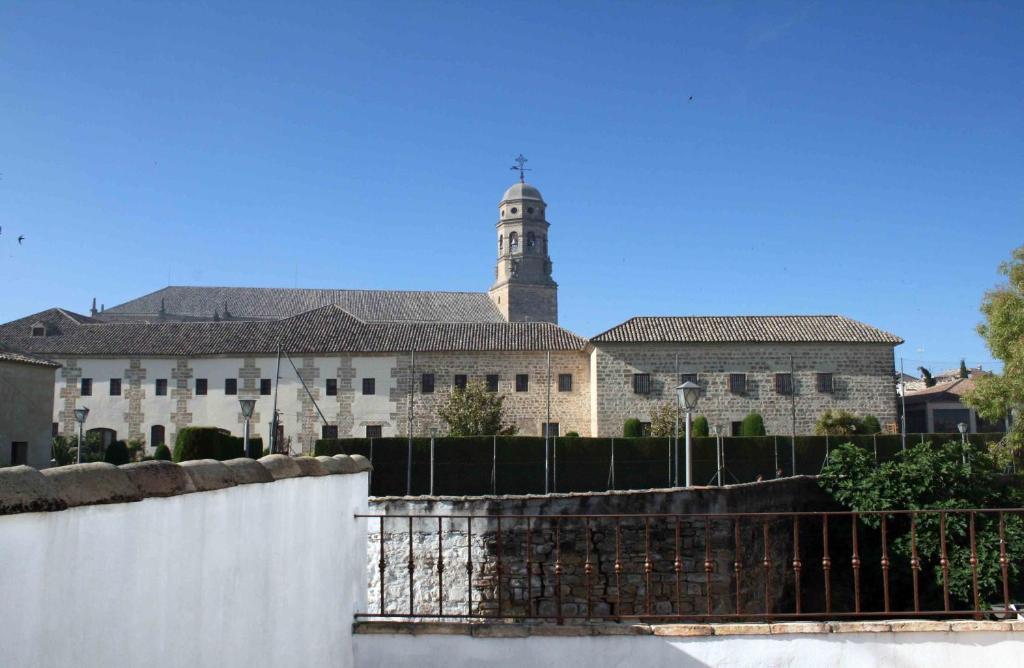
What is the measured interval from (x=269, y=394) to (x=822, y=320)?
22.8 m

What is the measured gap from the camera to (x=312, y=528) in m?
4.77

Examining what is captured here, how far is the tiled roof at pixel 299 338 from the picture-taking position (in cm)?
3662

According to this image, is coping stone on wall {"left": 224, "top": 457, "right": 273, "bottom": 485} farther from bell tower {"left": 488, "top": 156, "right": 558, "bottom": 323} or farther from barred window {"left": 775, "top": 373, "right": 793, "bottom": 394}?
bell tower {"left": 488, "top": 156, "right": 558, "bottom": 323}

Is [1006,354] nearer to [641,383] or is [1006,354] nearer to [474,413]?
[641,383]

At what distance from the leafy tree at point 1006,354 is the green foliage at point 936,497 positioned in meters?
7.88

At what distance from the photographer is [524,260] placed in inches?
2564

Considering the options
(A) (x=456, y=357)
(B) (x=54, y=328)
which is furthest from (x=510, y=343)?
(B) (x=54, y=328)

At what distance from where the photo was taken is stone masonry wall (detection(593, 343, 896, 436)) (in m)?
34.1

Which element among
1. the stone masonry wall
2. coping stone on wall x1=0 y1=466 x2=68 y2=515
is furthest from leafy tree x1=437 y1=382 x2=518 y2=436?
coping stone on wall x1=0 y1=466 x2=68 y2=515

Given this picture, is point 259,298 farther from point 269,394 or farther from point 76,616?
point 76,616

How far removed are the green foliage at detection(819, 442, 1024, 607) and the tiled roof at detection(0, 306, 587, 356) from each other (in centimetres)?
2022

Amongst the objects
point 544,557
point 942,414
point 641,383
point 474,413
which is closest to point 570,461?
point 474,413

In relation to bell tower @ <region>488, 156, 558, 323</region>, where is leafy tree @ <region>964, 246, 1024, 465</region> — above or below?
below

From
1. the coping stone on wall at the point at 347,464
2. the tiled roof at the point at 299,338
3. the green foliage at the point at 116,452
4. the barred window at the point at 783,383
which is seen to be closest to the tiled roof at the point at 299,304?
the tiled roof at the point at 299,338
